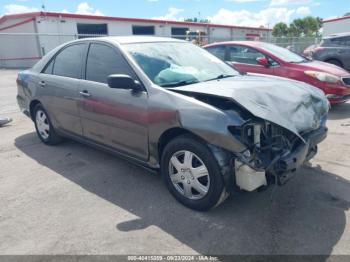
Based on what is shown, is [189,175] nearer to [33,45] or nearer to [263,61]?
[263,61]

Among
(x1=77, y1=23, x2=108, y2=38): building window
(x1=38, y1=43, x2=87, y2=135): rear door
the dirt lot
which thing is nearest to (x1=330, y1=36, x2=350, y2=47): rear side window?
the dirt lot

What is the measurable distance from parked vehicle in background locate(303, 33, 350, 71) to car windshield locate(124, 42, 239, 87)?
882cm

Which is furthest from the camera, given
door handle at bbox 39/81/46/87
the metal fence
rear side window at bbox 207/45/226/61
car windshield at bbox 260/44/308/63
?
the metal fence

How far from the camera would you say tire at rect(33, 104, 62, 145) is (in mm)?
5266

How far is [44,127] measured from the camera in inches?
212

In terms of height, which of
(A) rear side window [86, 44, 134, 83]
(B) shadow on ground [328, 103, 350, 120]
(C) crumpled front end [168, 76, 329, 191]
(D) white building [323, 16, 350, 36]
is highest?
(D) white building [323, 16, 350, 36]

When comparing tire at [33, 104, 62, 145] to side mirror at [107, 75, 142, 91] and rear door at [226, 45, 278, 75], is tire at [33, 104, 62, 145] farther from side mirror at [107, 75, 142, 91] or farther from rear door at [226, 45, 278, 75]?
rear door at [226, 45, 278, 75]

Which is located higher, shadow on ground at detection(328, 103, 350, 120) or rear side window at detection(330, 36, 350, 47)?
rear side window at detection(330, 36, 350, 47)

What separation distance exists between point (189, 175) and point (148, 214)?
564 millimetres

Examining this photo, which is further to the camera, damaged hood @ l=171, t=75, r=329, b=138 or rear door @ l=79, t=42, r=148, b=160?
rear door @ l=79, t=42, r=148, b=160

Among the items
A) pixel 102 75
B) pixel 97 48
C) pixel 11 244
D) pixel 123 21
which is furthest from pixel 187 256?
pixel 123 21

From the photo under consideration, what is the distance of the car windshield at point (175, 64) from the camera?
144 inches

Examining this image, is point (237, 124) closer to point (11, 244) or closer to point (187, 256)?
point (187, 256)

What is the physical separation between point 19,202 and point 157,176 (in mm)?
1590
